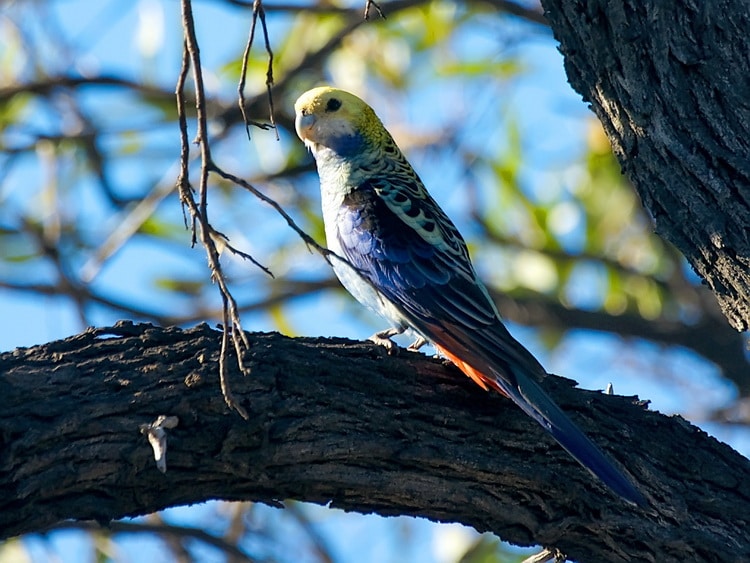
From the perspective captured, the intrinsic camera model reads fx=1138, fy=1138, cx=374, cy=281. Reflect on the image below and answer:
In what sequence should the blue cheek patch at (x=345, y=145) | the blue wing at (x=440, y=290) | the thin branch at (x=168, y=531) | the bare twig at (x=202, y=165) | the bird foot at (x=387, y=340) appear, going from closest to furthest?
1. the bare twig at (x=202, y=165)
2. the blue wing at (x=440, y=290)
3. the bird foot at (x=387, y=340)
4. the thin branch at (x=168, y=531)
5. the blue cheek patch at (x=345, y=145)

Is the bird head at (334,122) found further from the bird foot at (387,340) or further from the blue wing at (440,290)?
the bird foot at (387,340)

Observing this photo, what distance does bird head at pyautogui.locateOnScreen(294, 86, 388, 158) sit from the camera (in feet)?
18.1

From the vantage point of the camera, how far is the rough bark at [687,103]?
3.64m

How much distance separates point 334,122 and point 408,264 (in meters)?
1.08

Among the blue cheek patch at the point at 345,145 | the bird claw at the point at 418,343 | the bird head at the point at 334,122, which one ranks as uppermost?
the bird head at the point at 334,122

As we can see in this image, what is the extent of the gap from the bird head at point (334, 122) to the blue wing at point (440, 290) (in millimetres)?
323

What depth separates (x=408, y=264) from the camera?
4.79 m

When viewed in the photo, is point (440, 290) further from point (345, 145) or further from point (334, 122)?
point (334, 122)

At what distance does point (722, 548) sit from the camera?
3.80m

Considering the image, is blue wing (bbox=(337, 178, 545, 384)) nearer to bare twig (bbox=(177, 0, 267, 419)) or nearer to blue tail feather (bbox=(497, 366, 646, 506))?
blue tail feather (bbox=(497, 366, 646, 506))

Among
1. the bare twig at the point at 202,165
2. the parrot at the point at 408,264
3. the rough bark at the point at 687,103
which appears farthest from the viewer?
the parrot at the point at 408,264

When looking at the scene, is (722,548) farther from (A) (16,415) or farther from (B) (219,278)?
(A) (16,415)

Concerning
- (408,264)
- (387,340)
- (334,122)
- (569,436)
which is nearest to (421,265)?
(408,264)

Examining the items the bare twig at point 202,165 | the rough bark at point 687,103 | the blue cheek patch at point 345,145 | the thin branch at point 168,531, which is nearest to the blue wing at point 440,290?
the blue cheek patch at point 345,145
